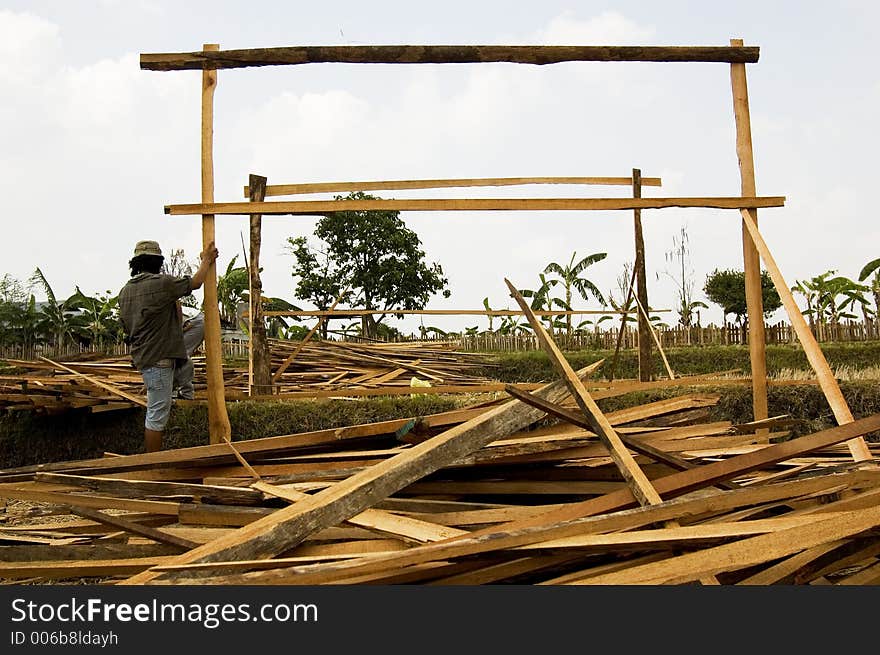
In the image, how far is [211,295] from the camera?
14.2 ft

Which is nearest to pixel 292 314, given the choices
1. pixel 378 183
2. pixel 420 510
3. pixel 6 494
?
pixel 378 183

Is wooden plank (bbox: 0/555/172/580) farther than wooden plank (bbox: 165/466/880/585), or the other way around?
wooden plank (bbox: 0/555/172/580)

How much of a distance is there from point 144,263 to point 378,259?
76.9 feet

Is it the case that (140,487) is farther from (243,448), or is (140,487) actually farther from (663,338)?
(663,338)

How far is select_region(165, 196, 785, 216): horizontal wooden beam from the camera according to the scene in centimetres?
422

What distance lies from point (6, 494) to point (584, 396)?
2.35 meters

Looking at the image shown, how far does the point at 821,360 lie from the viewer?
3.64 metres

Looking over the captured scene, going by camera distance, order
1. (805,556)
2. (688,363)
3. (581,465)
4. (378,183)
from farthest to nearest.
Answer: (688,363)
(378,183)
(581,465)
(805,556)

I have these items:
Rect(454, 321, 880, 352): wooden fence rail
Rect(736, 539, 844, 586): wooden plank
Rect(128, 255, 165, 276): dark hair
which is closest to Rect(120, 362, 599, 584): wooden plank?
Rect(736, 539, 844, 586): wooden plank

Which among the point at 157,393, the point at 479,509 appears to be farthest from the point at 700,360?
the point at 479,509

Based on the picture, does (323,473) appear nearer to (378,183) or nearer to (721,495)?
(721,495)

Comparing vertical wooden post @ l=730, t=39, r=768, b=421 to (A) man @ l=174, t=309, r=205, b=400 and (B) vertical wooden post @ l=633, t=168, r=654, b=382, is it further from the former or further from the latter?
(A) man @ l=174, t=309, r=205, b=400

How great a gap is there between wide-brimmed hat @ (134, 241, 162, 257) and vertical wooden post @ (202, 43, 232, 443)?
4.20ft

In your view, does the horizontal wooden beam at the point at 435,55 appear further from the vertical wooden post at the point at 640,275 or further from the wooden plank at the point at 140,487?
the vertical wooden post at the point at 640,275
